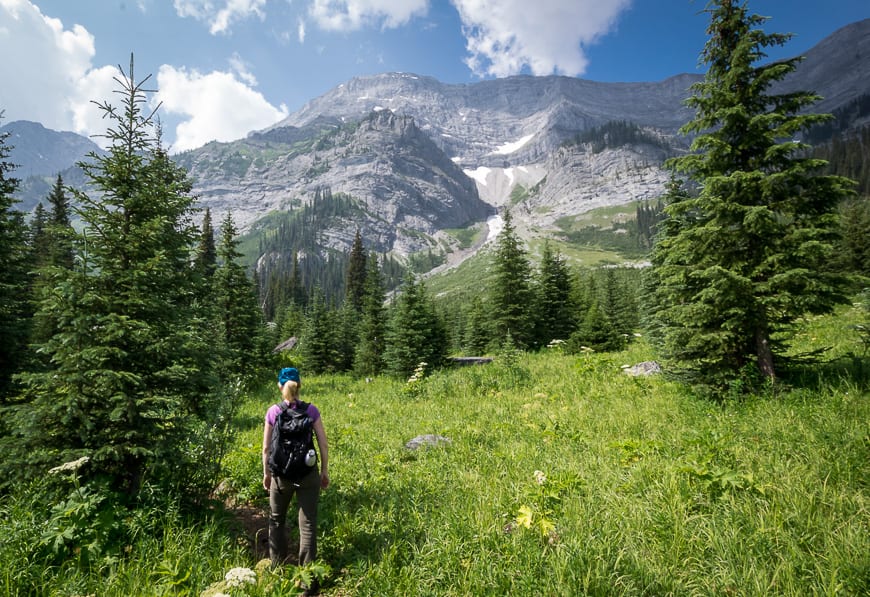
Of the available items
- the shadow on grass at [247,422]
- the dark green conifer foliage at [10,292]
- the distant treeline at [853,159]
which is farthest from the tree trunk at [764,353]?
the distant treeline at [853,159]

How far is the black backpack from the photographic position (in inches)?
169

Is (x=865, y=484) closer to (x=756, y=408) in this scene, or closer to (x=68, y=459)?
(x=756, y=408)

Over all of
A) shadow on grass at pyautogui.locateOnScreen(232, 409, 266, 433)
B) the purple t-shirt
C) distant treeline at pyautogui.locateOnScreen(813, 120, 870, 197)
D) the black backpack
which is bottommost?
shadow on grass at pyautogui.locateOnScreen(232, 409, 266, 433)

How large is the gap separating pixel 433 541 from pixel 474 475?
182 cm

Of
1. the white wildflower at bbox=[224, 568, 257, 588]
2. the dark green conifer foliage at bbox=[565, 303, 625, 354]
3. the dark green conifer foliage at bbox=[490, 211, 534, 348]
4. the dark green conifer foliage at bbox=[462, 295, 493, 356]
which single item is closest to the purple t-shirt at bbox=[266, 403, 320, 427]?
the white wildflower at bbox=[224, 568, 257, 588]

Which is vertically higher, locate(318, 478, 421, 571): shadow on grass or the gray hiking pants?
the gray hiking pants

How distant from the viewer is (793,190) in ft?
24.1

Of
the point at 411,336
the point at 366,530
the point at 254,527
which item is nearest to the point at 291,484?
the point at 366,530

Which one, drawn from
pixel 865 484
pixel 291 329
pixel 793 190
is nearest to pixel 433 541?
pixel 865 484

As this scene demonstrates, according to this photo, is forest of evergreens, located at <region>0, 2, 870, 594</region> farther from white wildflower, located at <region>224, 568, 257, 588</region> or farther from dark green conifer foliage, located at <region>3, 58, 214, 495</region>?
white wildflower, located at <region>224, 568, 257, 588</region>

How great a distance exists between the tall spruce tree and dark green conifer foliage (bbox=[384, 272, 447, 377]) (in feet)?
46.4

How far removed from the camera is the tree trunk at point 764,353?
7430mm

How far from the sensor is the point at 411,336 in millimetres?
21234

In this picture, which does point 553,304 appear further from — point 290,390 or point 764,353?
point 290,390
